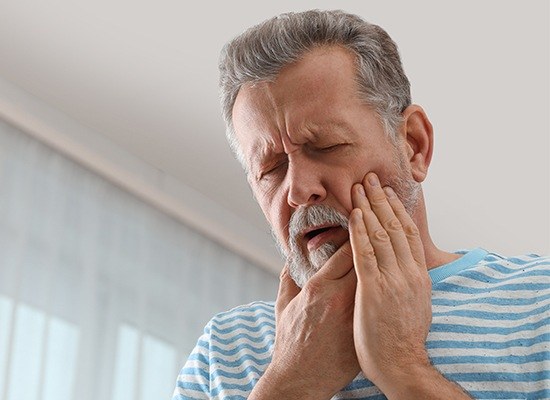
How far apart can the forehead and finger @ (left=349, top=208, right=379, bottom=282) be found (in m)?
0.14

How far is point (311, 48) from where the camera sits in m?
1.61

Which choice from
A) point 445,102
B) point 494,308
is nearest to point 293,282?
point 494,308

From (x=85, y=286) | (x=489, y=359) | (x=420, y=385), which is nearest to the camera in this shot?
(x=420, y=385)

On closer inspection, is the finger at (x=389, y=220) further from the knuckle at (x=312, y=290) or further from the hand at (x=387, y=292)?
the knuckle at (x=312, y=290)

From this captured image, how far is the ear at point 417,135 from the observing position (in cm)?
163

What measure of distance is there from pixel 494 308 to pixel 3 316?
1.99 meters

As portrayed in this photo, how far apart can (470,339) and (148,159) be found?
242 cm

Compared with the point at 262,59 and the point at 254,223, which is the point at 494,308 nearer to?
the point at 262,59

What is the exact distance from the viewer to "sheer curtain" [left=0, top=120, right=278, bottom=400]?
3.18 m

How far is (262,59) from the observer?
5.19 feet

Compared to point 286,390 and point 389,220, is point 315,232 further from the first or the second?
point 286,390

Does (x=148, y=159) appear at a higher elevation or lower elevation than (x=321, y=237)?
higher

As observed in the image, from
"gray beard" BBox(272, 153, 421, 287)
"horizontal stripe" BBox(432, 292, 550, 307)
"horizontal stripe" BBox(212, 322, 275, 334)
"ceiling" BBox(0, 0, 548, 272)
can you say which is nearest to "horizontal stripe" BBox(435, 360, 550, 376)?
"horizontal stripe" BBox(432, 292, 550, 307)

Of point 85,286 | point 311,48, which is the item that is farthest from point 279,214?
point 85,286
